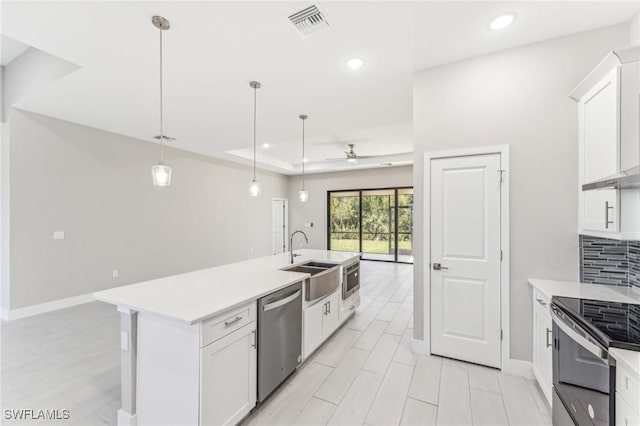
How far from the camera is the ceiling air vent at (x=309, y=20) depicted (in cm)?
191

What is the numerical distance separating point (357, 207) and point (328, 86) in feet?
19.0

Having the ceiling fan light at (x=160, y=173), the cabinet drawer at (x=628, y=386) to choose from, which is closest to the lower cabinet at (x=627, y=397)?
the cabinet drawer at (x=628, y=386)

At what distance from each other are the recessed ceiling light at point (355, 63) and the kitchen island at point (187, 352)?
2.23m

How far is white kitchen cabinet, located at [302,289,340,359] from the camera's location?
2.53 meters

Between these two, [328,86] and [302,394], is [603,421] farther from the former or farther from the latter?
[328,86]

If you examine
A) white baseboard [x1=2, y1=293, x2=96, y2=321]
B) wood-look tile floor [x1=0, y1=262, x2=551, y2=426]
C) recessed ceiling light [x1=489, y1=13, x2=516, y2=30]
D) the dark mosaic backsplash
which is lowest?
wood-look tile floor [x1=0, y1=262, x2=551, y2=426]

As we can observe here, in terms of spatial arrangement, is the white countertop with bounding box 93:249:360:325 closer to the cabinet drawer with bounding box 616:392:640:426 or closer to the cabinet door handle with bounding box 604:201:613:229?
the cabinet drawer with bounding box 616:392:640:426

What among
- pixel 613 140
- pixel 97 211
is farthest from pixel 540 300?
pixel 97 211

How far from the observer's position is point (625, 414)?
1.09 m

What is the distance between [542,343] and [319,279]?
1883 mm

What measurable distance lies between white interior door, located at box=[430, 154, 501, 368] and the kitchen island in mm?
1754

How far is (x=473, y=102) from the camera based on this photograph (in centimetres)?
254

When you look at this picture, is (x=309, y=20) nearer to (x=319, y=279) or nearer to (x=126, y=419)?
(x=319, y=279)

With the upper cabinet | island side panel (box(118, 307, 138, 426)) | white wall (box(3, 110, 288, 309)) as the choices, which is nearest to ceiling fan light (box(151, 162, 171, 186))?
island side panel (box(118, 307, 138, 426))
